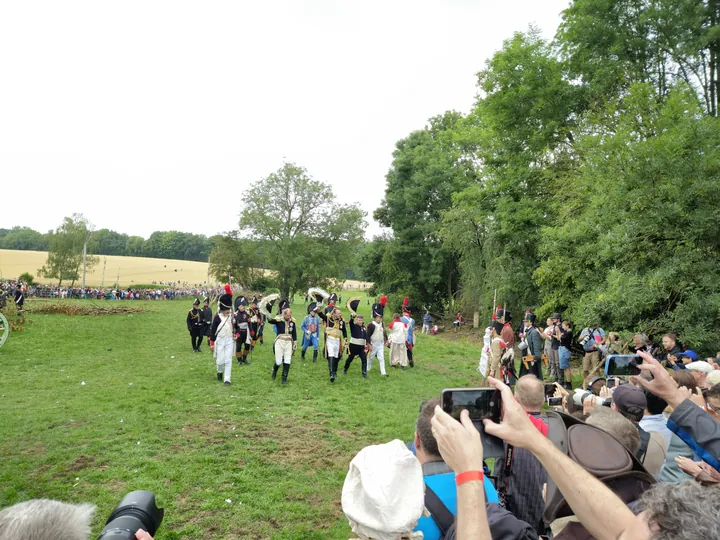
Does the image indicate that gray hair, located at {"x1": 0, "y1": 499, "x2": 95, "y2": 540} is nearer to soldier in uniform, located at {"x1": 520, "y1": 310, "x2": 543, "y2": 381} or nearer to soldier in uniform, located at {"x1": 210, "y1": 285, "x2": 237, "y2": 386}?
soldier in uniform, located at {"x1": 210, "y1": 285, "x2": 237, "y2": 386}

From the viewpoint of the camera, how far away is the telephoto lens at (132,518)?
1.60 meters

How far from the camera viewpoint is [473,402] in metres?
1.79

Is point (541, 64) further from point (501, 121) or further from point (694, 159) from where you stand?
point (694, 159)

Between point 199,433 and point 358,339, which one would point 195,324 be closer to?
point 358,339

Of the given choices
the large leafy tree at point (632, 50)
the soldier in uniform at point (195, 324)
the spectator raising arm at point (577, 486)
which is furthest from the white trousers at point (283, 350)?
the large leafy tree at point (632, 50)

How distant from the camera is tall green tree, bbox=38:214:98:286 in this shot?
5191cm

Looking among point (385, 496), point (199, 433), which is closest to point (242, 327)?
point (199, 433)

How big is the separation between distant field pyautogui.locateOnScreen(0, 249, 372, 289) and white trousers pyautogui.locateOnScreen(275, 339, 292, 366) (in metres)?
61.5

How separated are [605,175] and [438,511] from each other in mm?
10455

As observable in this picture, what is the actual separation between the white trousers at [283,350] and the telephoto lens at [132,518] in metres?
9.18

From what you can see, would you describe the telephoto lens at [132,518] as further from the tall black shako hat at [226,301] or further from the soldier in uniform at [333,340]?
the soldier in uniform at [333,340]

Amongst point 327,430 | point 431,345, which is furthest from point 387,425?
point 431,345

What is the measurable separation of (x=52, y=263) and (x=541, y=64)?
56.7 meters

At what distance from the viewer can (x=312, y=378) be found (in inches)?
468
